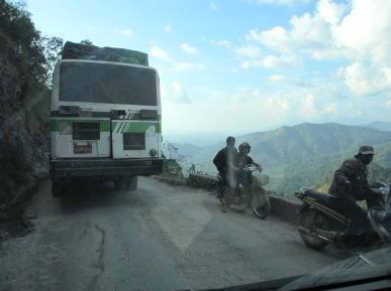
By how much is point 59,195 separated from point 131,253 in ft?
17.6

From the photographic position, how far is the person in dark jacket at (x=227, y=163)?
9.92 metres

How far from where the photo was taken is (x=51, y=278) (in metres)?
5.50

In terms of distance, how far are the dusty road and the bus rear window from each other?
2205 mm

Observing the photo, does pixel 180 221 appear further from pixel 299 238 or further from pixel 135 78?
pixel 135 78

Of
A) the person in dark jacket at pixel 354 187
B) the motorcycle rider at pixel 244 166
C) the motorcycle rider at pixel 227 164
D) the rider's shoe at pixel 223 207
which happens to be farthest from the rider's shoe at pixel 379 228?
the motorcycle rider at pixel 227 164

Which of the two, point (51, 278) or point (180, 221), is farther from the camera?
point (180, 221)

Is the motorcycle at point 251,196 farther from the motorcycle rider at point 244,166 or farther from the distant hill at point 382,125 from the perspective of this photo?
the distant hill at point 382,125

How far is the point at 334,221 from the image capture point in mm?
6516

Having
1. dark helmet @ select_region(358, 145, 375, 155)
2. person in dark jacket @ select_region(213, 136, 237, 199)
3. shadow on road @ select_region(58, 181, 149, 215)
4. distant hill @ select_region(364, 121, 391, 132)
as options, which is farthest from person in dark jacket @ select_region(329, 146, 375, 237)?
distant hill @ select_region(364, 121, 391, 132)

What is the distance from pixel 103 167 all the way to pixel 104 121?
36.3 inches

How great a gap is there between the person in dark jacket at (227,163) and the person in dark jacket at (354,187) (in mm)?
3572

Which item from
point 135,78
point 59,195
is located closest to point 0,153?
point 59,195

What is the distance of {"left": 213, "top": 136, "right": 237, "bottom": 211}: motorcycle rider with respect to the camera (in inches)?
391

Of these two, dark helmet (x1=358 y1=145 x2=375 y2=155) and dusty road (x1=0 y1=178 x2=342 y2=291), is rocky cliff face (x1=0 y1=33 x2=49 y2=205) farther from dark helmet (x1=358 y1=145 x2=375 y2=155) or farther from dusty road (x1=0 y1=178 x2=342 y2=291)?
dark helmet (x1=358 y1=145 x2=375 y2=155)
